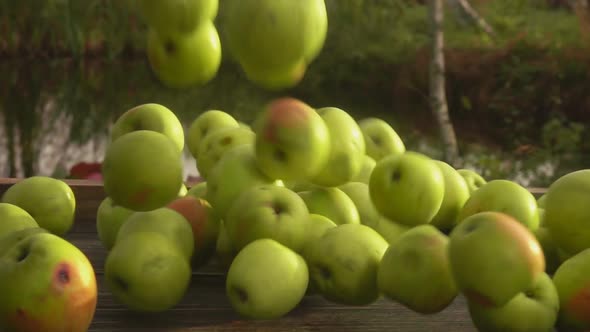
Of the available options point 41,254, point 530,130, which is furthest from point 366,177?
point 530,130

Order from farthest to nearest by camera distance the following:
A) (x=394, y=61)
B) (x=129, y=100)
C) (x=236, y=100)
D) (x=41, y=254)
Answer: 1. (x=394, y=61)
2. (x=236, y=100)
3. (x=129, y=100)
4. (x=41, y=254)

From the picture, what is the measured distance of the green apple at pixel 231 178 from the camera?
731 mm

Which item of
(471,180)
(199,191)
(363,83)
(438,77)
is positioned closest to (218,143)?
(199,191)

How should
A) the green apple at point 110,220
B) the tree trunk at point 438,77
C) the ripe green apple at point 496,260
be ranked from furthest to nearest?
the tree trunk at point 438,77 → the green apple at point 110,220 → the ripe green apple at point 496,260

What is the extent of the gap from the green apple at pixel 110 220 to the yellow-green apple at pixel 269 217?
13cm

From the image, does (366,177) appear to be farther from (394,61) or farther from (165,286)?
(394,61)

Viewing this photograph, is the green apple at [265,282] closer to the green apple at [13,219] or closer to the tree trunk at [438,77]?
the green apple at [13,219]

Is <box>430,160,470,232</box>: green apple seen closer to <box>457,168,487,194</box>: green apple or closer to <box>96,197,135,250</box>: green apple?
<box>457,168,487,194</box>: green apple

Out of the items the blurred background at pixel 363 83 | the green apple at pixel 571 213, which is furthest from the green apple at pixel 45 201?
the blurred background at pixel 363 83

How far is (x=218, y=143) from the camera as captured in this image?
2.72 ft

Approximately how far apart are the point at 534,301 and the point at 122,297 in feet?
1.04

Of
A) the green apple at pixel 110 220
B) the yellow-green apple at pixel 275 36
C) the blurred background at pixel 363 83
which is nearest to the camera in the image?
the yellow-green apple at pixel 275 36

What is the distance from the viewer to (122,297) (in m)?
0.65

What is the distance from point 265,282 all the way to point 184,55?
20 cm
